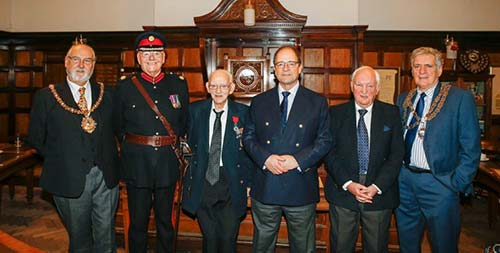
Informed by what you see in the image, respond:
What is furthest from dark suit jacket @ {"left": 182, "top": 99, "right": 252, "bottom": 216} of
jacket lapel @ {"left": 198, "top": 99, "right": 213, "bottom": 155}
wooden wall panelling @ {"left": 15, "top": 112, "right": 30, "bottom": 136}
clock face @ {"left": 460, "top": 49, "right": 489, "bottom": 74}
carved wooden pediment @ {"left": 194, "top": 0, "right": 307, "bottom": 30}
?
wooden wall panelling @ {"left": 15, "top": 112, "right": 30, "bottom": 136}

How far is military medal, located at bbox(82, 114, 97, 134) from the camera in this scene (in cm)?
260

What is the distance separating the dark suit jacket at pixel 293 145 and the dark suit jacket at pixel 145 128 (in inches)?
22.6

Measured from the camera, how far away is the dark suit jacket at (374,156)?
251 centimetres

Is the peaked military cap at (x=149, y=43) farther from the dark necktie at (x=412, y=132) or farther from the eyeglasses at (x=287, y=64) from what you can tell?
the dark necktie at (x=412, y=132)

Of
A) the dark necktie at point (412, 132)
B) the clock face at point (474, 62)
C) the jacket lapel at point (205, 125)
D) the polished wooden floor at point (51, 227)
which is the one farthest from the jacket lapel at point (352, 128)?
the clock face at point (474, 62)

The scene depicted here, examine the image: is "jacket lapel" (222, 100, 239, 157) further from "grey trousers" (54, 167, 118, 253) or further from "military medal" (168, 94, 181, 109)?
"grey trousers" (54, 167, 118, 253)

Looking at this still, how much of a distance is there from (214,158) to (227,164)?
0.09 m

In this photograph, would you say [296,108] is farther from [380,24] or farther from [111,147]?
[380,24]

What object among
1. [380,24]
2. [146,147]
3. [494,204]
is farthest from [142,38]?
[380,24]

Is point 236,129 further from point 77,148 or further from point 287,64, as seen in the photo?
point 77,148

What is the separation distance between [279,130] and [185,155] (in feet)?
2.43

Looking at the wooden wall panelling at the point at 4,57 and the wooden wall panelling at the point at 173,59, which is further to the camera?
the wooden wall panelling at the point at 4,57

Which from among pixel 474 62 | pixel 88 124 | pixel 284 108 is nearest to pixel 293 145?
pixel 284 108

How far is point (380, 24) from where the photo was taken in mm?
6984
